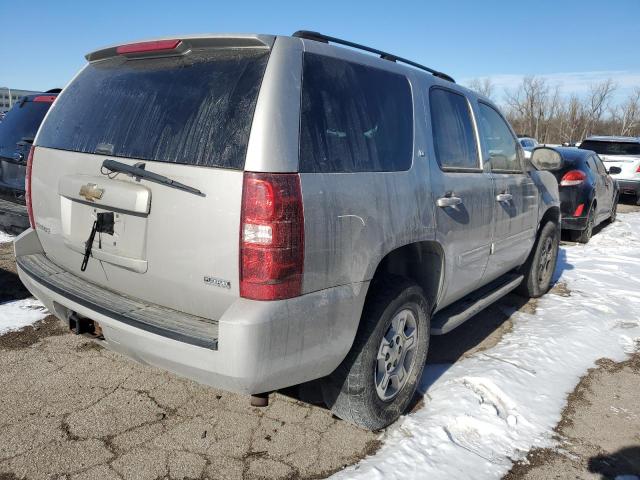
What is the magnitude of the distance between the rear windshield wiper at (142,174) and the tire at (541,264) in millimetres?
4139

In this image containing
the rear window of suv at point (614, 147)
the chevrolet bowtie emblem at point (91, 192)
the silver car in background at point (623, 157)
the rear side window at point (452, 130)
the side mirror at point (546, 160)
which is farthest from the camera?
the rear window of suv at point (614, 147)

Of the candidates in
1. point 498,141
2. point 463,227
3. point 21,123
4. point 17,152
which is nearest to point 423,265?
point 463,227

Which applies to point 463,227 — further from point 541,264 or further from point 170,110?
point 541,264

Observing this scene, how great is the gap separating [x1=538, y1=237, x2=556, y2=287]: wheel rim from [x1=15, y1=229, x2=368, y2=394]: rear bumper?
146 inches

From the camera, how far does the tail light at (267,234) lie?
2.04 meters

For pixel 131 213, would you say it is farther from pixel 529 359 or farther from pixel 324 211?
pixel 529 359

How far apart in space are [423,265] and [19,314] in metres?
3.23

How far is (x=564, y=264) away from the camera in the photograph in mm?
7223

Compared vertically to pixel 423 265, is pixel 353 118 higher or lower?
higher

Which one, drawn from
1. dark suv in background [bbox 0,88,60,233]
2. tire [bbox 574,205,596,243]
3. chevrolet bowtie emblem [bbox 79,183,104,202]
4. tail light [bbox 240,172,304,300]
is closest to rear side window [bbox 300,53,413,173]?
tail light [bbox 240,172,304,300]

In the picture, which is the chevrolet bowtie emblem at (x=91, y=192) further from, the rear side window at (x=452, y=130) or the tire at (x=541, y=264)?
the tire at (x=541, y=264)

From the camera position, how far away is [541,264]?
5512 mm

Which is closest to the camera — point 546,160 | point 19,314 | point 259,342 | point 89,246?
point 259,342

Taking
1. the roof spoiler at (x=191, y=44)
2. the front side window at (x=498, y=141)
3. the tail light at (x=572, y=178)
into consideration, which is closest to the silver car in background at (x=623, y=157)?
the tail light at (x=572, y=178)
